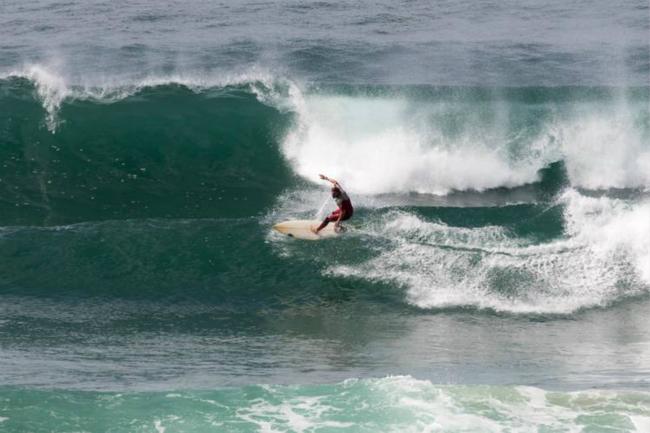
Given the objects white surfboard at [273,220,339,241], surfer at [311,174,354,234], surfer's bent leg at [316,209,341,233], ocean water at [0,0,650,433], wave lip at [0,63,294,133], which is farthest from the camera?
wave lip at [0,63,294,133]

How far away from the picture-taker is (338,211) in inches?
1051

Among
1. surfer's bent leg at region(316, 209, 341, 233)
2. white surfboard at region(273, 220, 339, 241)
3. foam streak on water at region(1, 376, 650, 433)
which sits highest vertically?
surfer's bent leg at region(316, 209, 341, 233)

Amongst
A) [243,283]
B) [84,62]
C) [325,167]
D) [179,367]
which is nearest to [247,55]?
[84,62]

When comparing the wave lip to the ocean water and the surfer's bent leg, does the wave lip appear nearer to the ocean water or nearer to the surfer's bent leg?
the ocean water

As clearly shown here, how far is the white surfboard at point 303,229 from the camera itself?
26.9m

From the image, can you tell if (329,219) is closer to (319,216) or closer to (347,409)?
(319,216)

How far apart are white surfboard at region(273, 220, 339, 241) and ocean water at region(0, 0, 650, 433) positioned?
0.25 meters

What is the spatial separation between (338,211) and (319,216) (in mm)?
1837

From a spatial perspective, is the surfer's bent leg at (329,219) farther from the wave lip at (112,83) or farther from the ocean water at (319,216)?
the wave lip at (112,83)

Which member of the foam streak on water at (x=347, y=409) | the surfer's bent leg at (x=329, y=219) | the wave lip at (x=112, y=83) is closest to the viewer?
the foam streak on water at (x=347, y=409)

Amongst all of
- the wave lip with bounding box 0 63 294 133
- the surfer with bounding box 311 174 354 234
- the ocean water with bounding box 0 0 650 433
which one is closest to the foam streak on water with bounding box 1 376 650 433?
the ocean water with bounding box 0 0 650 433

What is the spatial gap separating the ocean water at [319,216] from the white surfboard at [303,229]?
0.25 m

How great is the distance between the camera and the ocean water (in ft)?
66.6

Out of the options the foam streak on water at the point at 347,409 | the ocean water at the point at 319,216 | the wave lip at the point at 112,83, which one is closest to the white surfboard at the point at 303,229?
the ocean water at the point at 319,216
